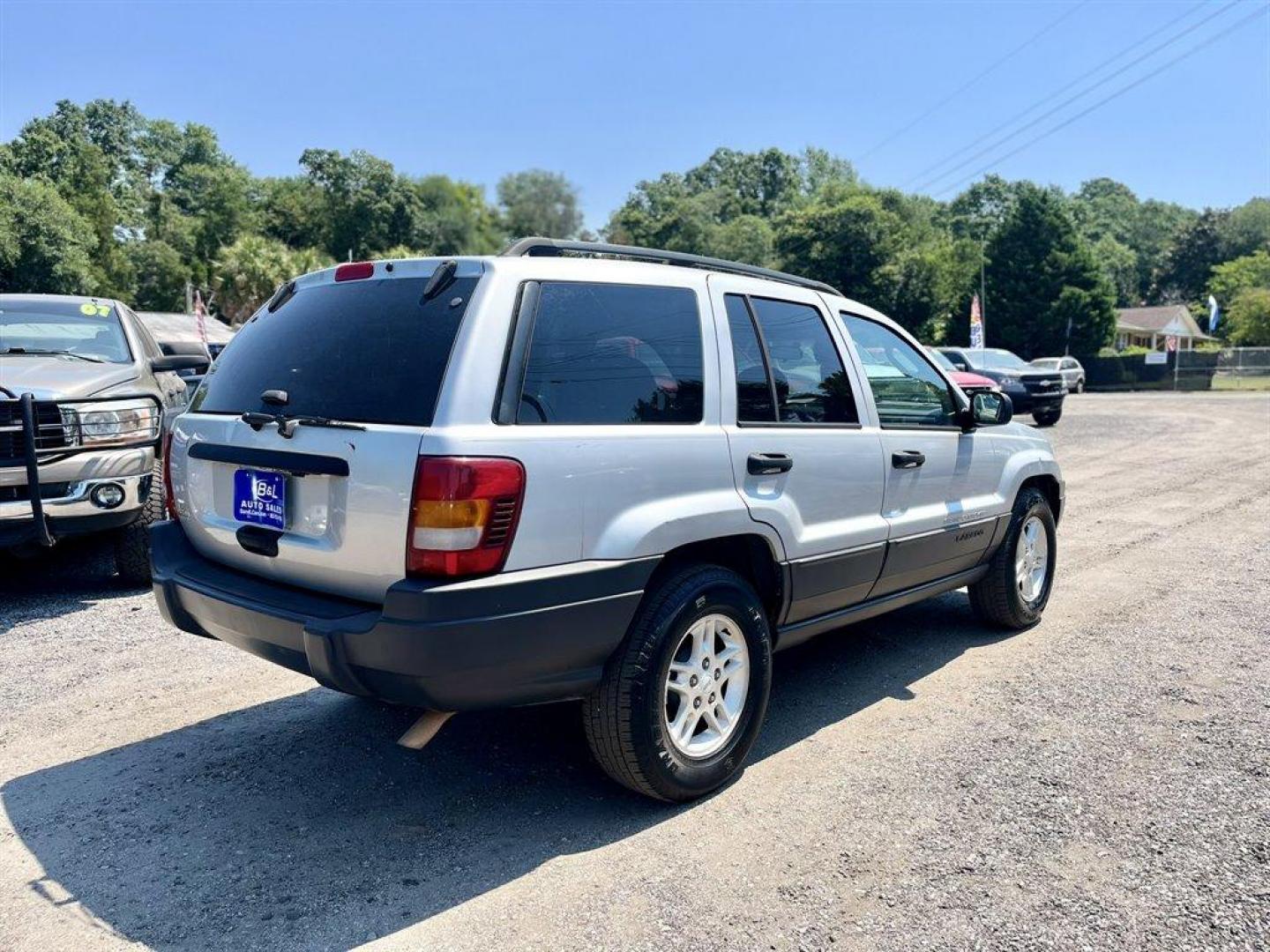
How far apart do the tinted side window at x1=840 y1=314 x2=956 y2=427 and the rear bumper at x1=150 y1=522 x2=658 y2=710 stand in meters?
1.79

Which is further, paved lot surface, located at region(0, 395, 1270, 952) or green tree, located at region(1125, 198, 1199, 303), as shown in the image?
green tree, located at region(1125, 198, 1199, 303)

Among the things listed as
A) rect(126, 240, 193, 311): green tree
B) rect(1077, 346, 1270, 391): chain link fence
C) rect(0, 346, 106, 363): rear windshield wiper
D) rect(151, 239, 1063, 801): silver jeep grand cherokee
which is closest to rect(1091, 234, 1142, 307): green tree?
rect(1077, 346, 1270, 391): chain link fence

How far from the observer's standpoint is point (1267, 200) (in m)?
83.5

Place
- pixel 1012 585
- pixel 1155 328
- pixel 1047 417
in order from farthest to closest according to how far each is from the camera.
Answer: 1. pixel 1155 328
2. pixel 1047 417
3. pixel 1012 585

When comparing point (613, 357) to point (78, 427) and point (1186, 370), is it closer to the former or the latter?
point (78, 427)

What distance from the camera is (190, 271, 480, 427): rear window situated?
2.88 m

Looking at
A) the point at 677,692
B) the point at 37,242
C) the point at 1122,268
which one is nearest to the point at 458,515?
the point at 677,692

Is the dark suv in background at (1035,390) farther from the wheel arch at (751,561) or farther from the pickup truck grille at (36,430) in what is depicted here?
the pickup truck grille at (36,430)

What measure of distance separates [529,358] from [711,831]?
5.60ft

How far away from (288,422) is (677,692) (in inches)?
63.9

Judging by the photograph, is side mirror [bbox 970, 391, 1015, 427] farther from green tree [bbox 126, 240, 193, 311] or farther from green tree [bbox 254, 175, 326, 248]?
green tree [bbox 254, 175, 326, 248]

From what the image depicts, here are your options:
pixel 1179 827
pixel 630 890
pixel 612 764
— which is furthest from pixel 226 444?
pixel 1179 827

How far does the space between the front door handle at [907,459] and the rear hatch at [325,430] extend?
215 centimetres

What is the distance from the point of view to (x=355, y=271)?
3.36 m
